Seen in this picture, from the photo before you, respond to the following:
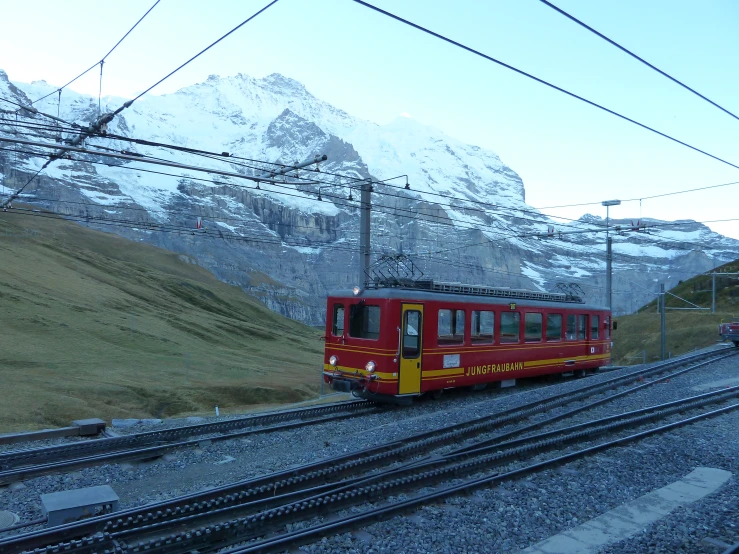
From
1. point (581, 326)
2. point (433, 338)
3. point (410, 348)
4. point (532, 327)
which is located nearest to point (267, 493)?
point (410, 348)

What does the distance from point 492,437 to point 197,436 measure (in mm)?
5817

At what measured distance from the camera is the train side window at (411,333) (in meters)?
14.5

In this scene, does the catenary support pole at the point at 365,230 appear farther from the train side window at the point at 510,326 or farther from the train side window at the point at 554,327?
the train side window at the point at 554,327

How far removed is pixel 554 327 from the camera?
1995 cm

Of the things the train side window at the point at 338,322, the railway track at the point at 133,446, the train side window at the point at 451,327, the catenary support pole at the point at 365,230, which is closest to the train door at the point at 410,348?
the train side window at the point at 451,327

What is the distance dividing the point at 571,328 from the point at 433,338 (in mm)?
8055

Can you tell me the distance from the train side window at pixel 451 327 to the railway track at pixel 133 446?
10.4ft

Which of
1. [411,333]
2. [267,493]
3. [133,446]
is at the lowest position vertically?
[133,446]

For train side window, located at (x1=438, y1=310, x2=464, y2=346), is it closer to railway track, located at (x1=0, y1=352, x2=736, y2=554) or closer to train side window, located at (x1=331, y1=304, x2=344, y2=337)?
train side window, located at (x1=331, y1=304, x2=344, y2=337)

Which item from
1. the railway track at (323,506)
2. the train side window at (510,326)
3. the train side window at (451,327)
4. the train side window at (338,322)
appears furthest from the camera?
the train side window at (510,326)

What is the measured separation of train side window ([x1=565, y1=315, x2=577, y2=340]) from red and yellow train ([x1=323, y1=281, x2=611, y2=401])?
110cm

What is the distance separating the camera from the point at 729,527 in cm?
741

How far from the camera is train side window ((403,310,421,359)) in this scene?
14.5m

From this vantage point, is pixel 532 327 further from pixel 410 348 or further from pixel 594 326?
pixel 410 348
